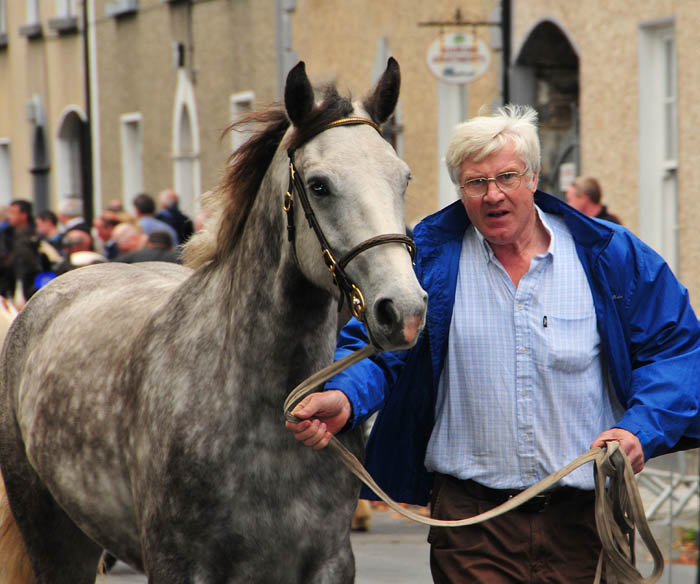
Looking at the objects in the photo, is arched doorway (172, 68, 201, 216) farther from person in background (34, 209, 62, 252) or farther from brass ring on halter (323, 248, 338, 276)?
brass ring on halter (323, 248, 338, 276)

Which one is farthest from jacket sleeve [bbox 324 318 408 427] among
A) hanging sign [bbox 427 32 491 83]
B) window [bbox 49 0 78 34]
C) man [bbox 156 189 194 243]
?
window [bbox 49 0 78 34]

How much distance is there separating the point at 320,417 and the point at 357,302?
40 cm

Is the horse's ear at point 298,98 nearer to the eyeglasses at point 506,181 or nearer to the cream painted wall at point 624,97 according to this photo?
the eyeglasses at point 506,181

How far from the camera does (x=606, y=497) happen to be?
4.28 meters

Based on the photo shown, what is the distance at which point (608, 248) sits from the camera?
4.38 m

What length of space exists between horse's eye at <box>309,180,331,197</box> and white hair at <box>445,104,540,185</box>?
18.8 inches

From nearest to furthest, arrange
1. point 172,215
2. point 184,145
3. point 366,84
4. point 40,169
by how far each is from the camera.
→ point 172,215
point 366,84
point 184,145
point 40,169

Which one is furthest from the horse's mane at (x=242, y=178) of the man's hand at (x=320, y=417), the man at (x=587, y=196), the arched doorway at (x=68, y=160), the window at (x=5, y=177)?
the window at (x=5, y=177)

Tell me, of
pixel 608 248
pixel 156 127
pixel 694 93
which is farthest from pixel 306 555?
pixel 156 127

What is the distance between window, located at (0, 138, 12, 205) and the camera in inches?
1291

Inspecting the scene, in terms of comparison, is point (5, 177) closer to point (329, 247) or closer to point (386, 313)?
point (329, 247)

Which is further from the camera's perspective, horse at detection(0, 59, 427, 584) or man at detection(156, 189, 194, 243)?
man at detection(156, 189, 194, 243)

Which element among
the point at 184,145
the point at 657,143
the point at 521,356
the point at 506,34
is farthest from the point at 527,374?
the point at 184,145

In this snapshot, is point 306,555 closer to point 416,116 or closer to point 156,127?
point 416,116
